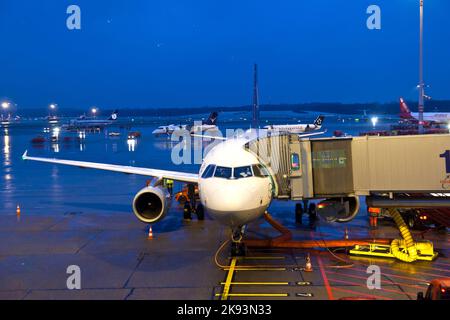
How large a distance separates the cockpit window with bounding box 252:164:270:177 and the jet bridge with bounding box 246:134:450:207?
479 millimetres

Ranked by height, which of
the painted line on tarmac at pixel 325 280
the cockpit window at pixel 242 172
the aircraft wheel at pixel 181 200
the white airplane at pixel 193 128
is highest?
the white airplane at pixel 193 128

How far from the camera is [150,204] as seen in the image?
19.2 m

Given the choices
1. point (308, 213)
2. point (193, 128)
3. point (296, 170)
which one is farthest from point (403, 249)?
point (193, 128)

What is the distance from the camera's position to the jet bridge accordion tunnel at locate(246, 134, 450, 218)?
55.2 feet

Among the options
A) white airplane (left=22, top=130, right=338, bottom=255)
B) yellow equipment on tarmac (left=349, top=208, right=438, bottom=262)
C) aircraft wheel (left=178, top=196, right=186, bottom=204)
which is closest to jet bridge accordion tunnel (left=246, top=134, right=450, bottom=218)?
white airplane (left=22, top=130, right=338, bottom=255)

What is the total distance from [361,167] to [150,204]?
25.9 feet

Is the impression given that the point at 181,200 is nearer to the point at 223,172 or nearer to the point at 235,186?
the point at 223,172

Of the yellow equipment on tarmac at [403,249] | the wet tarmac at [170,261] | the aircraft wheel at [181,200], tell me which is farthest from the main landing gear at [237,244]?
Result: the aircraft wheel at [181,200]

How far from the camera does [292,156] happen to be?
17.2 m

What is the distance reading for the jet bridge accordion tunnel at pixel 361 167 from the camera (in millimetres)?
16812

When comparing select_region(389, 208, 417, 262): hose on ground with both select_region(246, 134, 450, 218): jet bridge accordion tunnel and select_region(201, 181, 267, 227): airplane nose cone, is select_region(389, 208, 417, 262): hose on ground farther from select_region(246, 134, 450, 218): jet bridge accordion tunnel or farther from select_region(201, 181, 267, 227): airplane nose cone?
select_region(201, 181, 267, 227): airplane nose cone

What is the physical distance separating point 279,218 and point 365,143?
7315 mm

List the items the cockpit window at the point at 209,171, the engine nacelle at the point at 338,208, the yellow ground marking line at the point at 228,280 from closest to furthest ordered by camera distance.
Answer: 1. the yellow ground marking line at the point at 228,280
2. the cockpit window at the point at 209,171
3. the engine nacelle at the point at 338,208

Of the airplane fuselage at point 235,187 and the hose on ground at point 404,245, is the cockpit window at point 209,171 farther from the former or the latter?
the hose on ground at point 404,245
